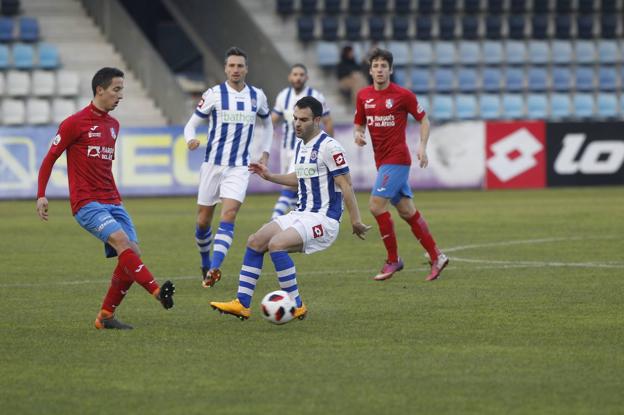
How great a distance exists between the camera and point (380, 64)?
1234 cm

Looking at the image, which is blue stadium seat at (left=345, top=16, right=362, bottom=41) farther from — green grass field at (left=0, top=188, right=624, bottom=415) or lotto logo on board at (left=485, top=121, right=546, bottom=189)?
green grass field at (left=0, top=188, right=624, bottom=415)

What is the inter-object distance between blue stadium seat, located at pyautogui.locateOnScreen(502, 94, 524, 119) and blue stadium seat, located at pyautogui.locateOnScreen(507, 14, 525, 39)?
192 centimetres

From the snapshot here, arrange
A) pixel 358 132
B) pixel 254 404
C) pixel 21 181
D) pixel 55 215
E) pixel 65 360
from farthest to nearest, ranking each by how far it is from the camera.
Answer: pixel 21 181 → pixel 55 215 → pixel 358 132 → pixel 65 360 → pixel 254 404

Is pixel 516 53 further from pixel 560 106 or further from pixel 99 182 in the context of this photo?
pixel 99 182

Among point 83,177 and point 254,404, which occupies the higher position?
point 83,177

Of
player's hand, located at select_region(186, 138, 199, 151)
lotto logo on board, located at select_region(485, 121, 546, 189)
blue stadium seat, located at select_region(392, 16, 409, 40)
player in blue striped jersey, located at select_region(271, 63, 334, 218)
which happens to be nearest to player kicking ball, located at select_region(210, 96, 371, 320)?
player's hand, located at select_region(186, 138, 199, 151)

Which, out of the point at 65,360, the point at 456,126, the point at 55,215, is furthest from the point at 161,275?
the point at 456,126

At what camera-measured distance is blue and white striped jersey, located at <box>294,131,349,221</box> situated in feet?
31.8

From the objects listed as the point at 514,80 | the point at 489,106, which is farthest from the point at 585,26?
the point at 489,106

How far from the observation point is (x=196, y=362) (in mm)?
7902

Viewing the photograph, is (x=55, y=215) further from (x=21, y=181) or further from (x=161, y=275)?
(x=161, y=275)

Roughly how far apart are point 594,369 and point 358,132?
5556mm

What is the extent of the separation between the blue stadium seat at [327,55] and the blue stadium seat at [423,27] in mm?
2246

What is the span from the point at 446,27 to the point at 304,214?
74.4 feet
